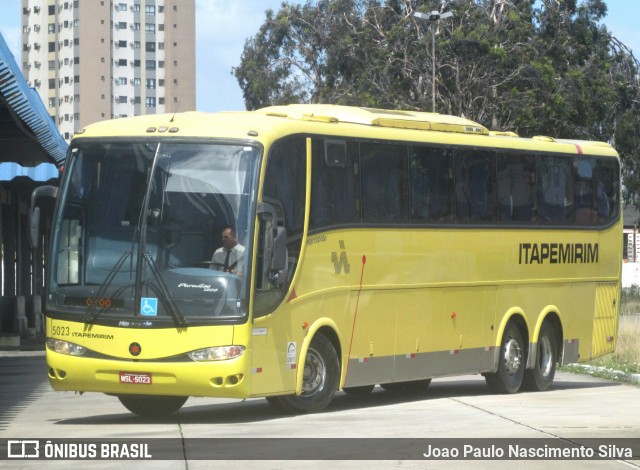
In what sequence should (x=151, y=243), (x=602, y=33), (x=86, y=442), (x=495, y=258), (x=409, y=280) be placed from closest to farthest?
(x=86, y=442) → (x=151, y=243) → (x=409, y=280) → (x=495, y=258) → (x=602, y=33)

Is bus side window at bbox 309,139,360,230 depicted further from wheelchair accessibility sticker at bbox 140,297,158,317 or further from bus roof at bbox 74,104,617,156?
wheelchair accessibility sticker at bbox 140,297,158,317

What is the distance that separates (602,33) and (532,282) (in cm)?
4139

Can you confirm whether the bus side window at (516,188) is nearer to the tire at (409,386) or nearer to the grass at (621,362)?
the tire at (409,386)

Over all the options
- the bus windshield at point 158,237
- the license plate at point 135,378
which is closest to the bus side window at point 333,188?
the bus windshield at point 158,237

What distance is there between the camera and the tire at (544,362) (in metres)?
19.8

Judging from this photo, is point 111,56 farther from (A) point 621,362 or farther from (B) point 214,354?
(B) point 214,354

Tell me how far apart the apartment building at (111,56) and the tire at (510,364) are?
165 m

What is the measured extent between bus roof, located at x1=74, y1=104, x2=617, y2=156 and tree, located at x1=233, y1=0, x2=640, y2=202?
33.5 metres

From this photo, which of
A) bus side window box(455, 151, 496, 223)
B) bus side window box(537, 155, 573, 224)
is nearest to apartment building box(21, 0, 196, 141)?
bus side window box(537, 155, 573, 224)

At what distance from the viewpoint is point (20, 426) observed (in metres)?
14.3

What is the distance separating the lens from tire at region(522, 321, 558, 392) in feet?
65.0

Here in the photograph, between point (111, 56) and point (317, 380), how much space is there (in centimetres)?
17307

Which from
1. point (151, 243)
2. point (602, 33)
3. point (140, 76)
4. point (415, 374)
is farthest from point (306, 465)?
point (140, 76)

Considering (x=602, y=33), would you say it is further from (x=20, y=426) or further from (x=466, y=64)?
(x=20, y=426)
